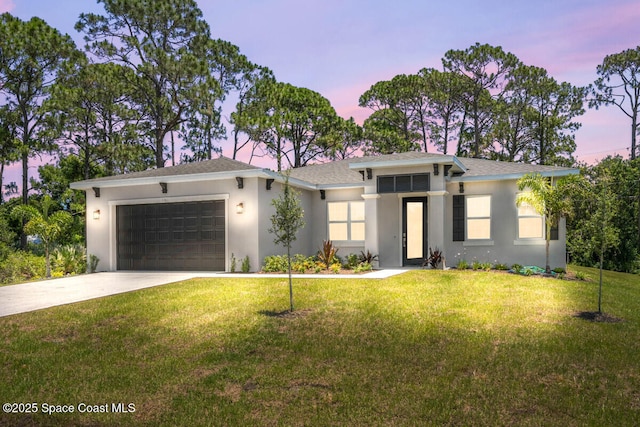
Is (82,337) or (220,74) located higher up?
(220,74)

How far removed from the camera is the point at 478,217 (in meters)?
14.5

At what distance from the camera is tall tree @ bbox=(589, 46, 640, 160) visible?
2823 cm

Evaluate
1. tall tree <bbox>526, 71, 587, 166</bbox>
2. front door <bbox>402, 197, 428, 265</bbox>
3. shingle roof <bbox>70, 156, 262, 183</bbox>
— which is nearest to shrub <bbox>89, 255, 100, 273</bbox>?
shingle roof <bbox>70, 156, 262, 183</bbox>

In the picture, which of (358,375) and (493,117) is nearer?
(358,375)

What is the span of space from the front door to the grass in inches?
229

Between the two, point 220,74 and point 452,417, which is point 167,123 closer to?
point 220,74

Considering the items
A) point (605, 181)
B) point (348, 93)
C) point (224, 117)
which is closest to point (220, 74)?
point (224, 117)

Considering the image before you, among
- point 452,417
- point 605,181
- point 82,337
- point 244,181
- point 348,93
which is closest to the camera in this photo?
point 452,417

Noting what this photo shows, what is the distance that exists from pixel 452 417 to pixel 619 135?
104 ft

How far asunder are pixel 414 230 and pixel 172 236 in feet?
25.8

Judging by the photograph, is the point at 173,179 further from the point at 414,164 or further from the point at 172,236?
the point at 414,164

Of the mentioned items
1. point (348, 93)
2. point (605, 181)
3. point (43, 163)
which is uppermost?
point (348, 93)

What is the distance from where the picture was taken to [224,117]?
29.7 metres

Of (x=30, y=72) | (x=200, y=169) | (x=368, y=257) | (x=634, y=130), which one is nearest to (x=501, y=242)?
(x=368, y=257)
